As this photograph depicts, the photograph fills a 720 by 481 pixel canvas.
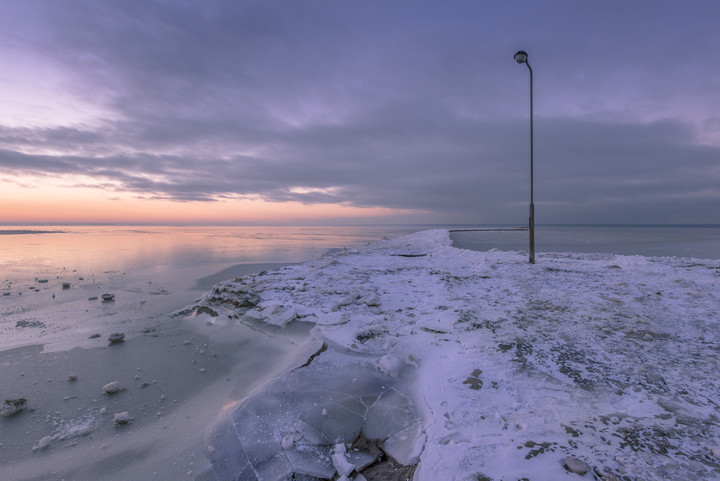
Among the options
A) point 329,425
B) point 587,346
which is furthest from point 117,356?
point 587,346

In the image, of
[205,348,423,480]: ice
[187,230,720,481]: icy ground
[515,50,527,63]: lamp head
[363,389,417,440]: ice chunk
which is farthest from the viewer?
[515,50,527,63]: lamp head

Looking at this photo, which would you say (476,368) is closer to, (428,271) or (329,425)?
(329,425)

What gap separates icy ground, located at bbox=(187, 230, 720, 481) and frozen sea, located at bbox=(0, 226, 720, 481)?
0.02 metres

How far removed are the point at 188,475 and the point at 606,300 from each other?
24.4 feet

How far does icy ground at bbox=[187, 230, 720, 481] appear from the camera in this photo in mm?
2145

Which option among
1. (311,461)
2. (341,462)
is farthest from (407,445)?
(311,461)

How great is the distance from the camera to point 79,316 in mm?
5855

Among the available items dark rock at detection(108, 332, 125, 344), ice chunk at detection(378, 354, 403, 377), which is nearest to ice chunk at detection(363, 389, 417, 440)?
ice chunk at detection(378, 354, 403, 377)

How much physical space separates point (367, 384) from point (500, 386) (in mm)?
1396

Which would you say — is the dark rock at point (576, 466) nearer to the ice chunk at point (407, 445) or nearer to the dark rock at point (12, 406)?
the ice chunk at point (407, 445)

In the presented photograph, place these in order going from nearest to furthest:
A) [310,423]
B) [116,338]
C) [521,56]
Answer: [310,423] < [116,338] < [521,56]

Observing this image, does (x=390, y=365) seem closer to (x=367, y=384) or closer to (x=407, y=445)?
(x=367, y=384)

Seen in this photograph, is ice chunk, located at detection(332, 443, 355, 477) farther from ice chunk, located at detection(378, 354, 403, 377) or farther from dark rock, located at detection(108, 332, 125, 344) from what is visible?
dark rock, located at detection(108, 332, 125, 344)

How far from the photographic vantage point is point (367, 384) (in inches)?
130
